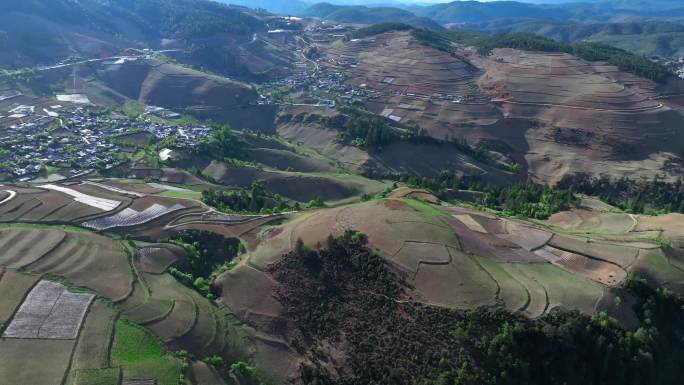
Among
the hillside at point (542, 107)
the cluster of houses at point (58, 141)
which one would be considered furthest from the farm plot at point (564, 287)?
the cluster of houses at point (58, 141)

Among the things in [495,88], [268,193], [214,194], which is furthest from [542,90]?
[214,194]

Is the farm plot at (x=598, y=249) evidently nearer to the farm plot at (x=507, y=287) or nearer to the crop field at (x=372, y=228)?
the farm plot at (x=507, y=287)

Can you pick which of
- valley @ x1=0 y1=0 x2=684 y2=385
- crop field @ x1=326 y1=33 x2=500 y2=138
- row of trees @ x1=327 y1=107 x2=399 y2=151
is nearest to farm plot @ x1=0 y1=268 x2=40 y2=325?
valley @ x1=0 y1=0 x2=684 y2=385

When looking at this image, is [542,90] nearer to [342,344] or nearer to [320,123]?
[320,123]

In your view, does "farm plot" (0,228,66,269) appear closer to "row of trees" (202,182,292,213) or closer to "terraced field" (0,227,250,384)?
"terraced field" (0,227,250,384)

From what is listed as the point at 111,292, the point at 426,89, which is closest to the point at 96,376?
the point at 111,292

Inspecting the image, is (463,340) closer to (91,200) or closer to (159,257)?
(159,257)
